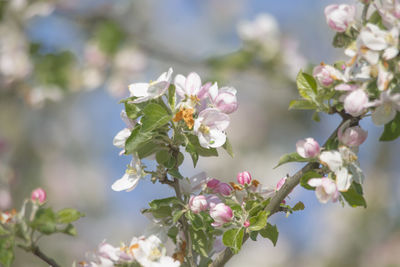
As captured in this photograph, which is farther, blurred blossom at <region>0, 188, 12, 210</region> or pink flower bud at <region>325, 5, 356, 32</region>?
blurred blossom at <region>0, 188, 12, 210</region>

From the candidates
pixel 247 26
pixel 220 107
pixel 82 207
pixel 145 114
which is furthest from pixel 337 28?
pixel 82 207

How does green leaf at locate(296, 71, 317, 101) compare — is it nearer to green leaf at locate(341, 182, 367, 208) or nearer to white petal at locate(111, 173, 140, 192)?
green leaf at locate(341, 182, 367, 208)

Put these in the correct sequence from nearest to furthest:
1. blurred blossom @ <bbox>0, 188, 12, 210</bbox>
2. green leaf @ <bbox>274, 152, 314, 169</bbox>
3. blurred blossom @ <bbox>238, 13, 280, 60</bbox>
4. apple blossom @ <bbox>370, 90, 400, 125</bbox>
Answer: apple blossom @ <bbox>370, 90, 400, 125</bbox> → green leaf @ <bbox>274, 152, 314, 169</bbox> → blurred blossom @ <bbox>0, 188, 12, 210</bbox> → blurred blossom @ <bbox>238, 13, 280, 60</bbox>

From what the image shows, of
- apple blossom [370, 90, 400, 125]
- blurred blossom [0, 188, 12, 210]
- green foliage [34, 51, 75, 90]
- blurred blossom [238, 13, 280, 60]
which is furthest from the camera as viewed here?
blurred blossom [238, 13, 280, 60]

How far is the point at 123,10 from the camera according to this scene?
13.8ft

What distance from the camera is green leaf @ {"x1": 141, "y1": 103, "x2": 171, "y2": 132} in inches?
36.9

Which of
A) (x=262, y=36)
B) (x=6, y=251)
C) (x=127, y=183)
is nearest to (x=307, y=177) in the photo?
(x=127, y=183)

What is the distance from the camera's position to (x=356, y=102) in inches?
34.9

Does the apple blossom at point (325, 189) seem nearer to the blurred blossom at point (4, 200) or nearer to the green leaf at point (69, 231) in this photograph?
the green leaf at point (69, 231)

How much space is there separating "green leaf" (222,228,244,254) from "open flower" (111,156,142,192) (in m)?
0.21

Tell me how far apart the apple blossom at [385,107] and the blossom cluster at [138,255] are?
1.45 feet

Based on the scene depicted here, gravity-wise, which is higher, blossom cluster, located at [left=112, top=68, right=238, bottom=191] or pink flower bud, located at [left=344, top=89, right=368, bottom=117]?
blossom cluster, located at [left=112, top=68, right=238, bottom=191]

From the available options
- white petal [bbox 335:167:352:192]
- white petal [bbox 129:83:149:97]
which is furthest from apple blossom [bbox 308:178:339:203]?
white petal [bbox 129:83:149:97]

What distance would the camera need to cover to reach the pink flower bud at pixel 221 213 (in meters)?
0.99
